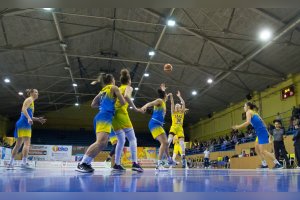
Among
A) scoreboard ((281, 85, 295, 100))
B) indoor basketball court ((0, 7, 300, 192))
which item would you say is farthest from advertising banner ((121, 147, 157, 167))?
scoreboard ((281, 85, 295, 100))

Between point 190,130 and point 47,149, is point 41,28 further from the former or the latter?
point 190,130

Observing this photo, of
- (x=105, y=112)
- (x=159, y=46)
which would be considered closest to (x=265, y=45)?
(x=159, y=46)

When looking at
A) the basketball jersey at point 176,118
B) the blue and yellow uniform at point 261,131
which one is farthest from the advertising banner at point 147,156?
the blue and yellow uniform at point 261,131

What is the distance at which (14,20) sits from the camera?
15.7 m

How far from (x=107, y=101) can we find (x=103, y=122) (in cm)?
39

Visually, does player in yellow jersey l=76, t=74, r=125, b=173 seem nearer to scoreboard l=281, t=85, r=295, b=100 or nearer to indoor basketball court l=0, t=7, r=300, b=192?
indoor basketball court l=0, t=7, r=300, b=192

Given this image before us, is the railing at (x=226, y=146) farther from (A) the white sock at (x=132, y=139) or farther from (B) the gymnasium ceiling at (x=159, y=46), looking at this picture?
(A) the white sock at (x=132, y=139)

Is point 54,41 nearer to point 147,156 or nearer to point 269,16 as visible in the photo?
point 269,16

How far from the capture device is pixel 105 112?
5160 mm

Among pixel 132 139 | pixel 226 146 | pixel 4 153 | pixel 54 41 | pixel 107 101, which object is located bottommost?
pixel 4 153

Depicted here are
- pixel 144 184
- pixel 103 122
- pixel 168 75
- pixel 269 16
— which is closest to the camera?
pixel 144 184

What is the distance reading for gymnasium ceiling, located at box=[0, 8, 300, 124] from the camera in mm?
15164

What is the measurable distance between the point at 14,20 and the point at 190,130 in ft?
102
